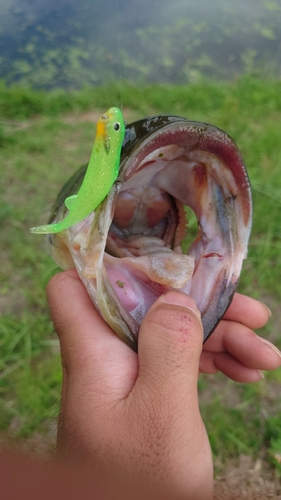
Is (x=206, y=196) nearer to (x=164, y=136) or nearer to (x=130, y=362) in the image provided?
(x=164, y=136)

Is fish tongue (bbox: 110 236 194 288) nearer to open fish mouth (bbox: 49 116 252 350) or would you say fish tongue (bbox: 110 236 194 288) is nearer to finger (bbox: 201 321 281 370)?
open fish mouth (bbox: 49 116 252 350)

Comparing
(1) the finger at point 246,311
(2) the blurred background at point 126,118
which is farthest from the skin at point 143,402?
(2) the blurred background at point 126,118

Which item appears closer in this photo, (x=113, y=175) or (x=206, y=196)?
(x=113, y=175)

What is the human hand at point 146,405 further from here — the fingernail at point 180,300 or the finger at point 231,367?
the finger at point 231,367

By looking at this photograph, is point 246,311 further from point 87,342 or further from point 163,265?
point 87,342

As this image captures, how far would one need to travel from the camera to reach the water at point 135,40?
555cm

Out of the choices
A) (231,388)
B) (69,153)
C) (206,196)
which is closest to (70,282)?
(206,196)

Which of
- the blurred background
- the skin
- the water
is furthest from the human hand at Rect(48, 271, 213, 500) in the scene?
the water

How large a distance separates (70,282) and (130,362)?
365 mm

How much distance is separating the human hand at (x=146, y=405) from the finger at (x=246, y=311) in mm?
782

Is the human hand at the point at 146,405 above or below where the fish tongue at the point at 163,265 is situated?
below

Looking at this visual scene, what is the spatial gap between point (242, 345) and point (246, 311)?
17 centimetres

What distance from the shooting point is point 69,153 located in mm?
3854

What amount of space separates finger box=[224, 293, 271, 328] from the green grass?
0.74 meters
